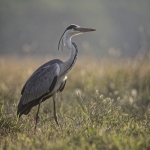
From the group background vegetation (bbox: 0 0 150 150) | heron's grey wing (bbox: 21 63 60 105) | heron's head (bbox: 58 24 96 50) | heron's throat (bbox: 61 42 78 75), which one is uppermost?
heron's head (bbox: 58 24 96 50)

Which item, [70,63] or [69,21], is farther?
[69,21]

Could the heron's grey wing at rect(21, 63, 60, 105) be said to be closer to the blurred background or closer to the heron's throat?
the heron's throat

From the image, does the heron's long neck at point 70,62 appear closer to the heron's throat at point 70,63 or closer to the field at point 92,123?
the heron's throat at point 70,63

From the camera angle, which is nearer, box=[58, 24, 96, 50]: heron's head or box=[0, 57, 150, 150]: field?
box=[0, 57, 150, 150]: field

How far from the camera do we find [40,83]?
7.22 metres

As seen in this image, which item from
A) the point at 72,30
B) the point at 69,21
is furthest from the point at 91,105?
the point at 69,21

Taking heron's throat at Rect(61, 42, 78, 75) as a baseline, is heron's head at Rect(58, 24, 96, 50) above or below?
above

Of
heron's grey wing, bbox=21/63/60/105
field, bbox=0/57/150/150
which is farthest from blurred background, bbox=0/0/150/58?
heron's grey wing, bbox=21/63/60/105

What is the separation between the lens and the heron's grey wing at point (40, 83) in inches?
280

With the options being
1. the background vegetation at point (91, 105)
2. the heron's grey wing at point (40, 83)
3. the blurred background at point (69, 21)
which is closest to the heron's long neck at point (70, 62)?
the heron's grey wing at point (40, 83)

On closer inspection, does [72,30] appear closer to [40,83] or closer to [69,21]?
[40,83]

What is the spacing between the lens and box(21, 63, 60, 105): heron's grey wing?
23.3 ft

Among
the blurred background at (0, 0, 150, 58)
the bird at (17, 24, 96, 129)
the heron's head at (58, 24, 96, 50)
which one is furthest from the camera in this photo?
the blurred background at (0, 0, 150, 58)

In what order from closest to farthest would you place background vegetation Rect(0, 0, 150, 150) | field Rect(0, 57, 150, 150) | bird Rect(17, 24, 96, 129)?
field Rect(0, 57, 150, 150)
background vegetation Rect(0, 0, 150, 150)
bird Rect(17, 24, 96, 129)
